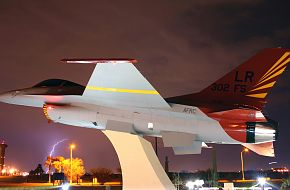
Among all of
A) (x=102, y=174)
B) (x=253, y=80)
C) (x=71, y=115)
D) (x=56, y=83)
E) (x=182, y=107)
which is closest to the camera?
(x=182, y=107)

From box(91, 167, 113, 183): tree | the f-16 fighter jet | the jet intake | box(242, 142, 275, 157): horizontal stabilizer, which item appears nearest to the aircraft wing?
the f-16 fighter jet

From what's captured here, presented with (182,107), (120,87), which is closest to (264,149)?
(182,107)

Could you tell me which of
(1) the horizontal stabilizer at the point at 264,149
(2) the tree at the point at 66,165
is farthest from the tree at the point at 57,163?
(1) the horizontal stabilizer at the point at 264,149

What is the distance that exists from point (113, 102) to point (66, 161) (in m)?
41.8

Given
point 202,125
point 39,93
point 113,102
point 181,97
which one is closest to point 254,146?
point 202,125

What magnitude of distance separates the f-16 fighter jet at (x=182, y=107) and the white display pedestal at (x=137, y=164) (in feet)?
1.32

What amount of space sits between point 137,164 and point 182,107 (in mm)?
2884

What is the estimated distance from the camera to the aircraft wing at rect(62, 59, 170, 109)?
13320 millimetres

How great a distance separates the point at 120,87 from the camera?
13930mm

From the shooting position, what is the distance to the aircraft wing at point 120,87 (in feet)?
43.7

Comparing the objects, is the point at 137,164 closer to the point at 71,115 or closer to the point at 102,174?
the point at 71,115

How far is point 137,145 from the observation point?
1413 centimetres

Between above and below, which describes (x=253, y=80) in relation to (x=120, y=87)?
above

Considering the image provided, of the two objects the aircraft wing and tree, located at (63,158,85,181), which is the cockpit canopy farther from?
tree, located at (63,158,85,181)
